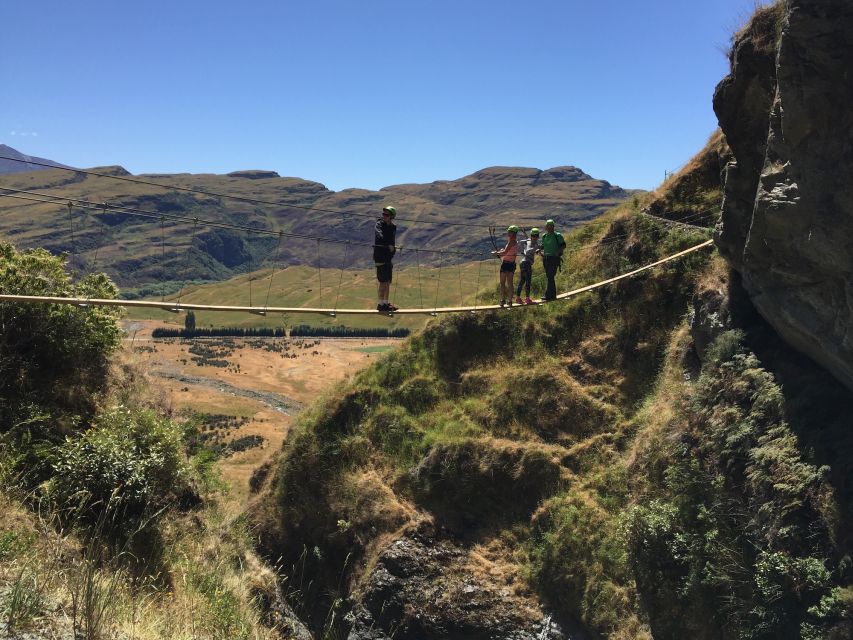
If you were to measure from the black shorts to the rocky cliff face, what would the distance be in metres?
8.70

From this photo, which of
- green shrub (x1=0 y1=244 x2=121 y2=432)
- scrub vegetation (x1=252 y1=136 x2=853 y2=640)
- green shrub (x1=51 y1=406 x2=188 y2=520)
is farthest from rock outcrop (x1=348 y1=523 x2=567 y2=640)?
green shrub (x1=0 y1=244 x2=121 y2=432)

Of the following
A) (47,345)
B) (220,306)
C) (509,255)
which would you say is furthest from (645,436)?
(47,345)

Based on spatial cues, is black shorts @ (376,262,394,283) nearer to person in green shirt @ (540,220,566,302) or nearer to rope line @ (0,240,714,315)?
rope line @ (0,240,714,315)

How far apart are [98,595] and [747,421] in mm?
14174

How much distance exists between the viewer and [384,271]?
15.3m

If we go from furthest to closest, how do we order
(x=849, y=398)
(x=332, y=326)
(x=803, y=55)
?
1. (x=332, y=326)
2. (x=849, y=398)
3. (x=803, y=55)

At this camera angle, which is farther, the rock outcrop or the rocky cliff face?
the rock outcrop

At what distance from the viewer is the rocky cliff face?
36.7 feet

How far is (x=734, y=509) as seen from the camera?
1386 cm

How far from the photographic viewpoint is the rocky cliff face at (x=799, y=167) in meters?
11.2

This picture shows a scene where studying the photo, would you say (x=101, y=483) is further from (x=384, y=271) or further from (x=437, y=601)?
(x=437, y=601)

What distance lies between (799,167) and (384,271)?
9.38m

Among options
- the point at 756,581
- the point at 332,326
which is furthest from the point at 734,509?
the point at 332,326

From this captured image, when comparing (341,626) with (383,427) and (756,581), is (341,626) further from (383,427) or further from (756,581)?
(756,581)
